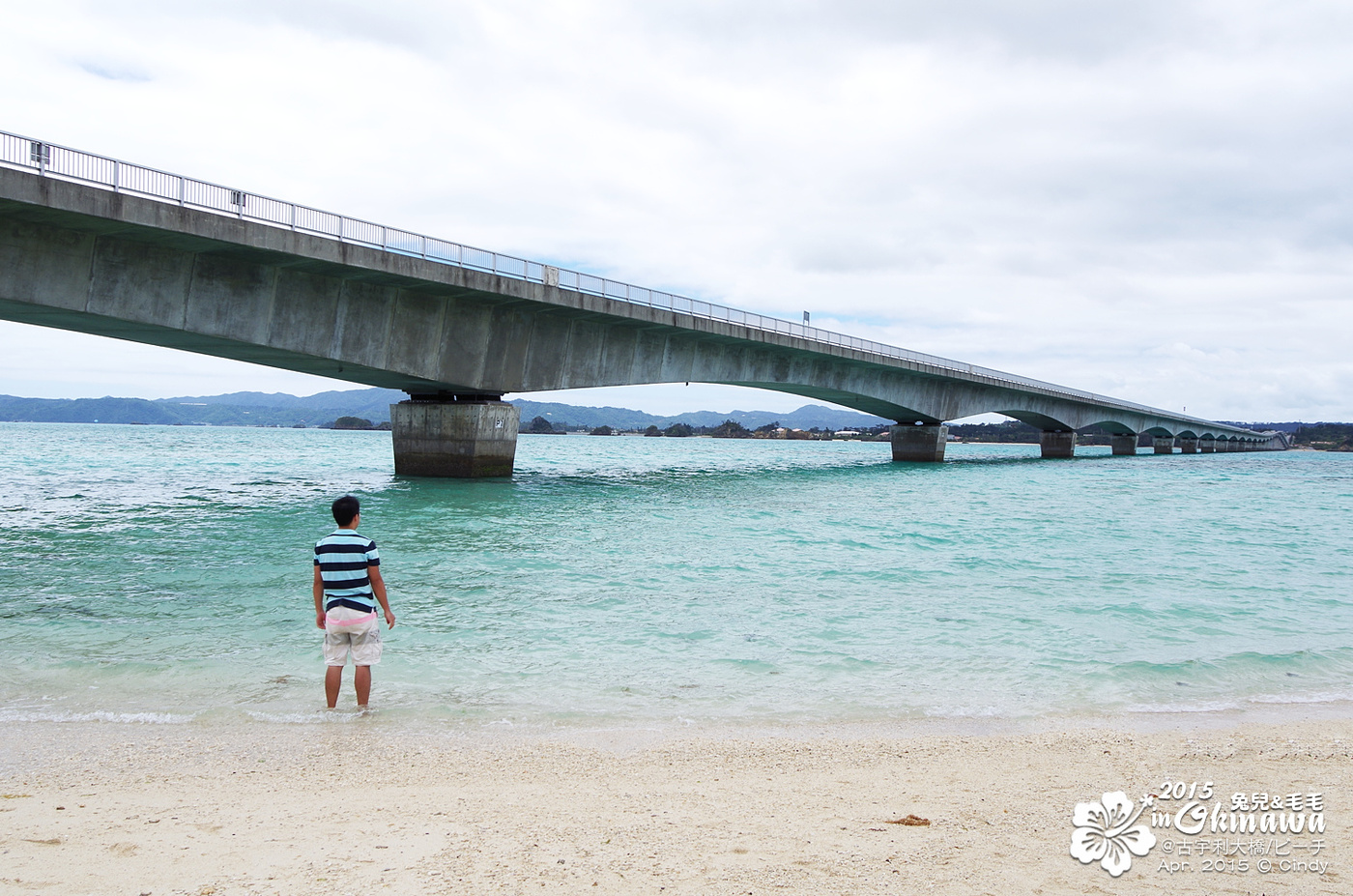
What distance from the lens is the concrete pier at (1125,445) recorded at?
4513 inches

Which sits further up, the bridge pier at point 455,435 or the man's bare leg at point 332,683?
the bridge pier at point 455,435

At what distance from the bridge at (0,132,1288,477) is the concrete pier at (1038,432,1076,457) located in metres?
45.5

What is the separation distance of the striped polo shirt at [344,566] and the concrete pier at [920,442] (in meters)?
63.9

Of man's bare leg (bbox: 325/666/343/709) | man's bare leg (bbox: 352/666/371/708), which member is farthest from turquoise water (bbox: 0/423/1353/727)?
man's bare leg (bbox: 352/666/371/708)

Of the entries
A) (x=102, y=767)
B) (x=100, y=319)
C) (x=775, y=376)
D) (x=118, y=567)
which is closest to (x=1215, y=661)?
(x=102, y=767)

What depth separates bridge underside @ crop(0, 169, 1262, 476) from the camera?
20.7 m

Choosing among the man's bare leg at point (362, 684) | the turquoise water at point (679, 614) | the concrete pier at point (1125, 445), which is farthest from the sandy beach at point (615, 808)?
the concrete pier at point (1125, 445)

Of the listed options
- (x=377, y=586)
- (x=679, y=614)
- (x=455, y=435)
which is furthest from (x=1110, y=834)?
(x=455, y=435)

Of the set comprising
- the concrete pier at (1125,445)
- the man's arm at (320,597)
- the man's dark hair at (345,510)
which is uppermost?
the concrete pier at (1125,445)

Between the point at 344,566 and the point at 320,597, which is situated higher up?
the point at 344,566

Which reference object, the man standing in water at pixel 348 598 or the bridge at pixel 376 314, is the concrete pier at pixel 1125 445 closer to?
the bridge at pixel 376 314

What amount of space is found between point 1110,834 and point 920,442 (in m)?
65.6

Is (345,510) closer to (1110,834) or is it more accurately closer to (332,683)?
(332,683)

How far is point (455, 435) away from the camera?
115 ft
